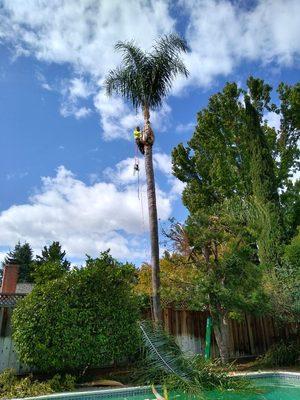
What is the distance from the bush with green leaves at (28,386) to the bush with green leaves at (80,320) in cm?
33

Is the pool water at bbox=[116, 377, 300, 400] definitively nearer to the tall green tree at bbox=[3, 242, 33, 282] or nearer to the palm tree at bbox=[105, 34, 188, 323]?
the palm tree at bbox=[105, 34, 188, 323]

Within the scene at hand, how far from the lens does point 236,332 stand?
13.4 m

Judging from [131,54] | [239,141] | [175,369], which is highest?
[239,141]

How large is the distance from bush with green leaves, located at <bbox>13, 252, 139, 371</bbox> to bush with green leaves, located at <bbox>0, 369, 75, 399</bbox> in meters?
0.33

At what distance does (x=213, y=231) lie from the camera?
448 inches

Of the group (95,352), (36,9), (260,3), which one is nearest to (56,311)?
(95,352)

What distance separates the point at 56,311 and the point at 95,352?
1338 mm

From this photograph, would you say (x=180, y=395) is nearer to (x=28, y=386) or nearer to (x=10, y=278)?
(x=28, y=386)

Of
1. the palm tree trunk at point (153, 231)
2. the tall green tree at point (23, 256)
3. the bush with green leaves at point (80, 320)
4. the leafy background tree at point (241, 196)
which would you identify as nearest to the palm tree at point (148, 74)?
the palm tree trunk at point (153, 231)

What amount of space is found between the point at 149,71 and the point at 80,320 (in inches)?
347

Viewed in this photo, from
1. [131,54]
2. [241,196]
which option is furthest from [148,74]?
[241,196]

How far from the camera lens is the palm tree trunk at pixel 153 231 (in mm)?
10492

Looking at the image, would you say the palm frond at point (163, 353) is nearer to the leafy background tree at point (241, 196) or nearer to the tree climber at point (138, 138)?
the leafy background tree at point (241, 196)

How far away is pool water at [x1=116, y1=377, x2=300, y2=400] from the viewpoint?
Result: 7.50m
